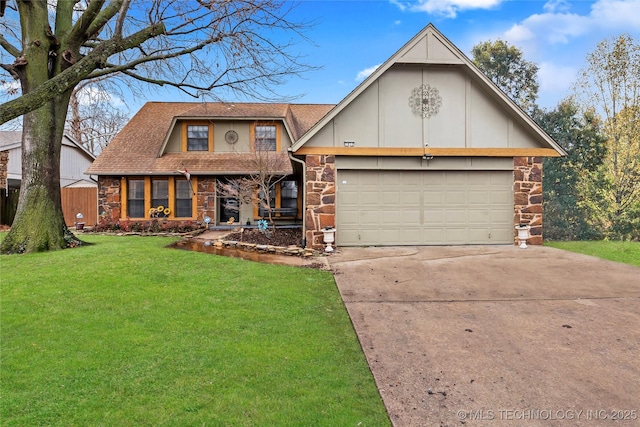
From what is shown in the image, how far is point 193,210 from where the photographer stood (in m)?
15.2

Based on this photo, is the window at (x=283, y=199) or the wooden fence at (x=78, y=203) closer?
the window at (x=283, y=199)

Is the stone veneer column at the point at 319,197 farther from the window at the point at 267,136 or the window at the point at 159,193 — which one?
the window at the point at 159,193

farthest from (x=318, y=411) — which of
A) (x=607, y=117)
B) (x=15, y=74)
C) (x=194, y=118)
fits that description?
(x=607, y=117)

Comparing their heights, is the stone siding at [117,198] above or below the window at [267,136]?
below

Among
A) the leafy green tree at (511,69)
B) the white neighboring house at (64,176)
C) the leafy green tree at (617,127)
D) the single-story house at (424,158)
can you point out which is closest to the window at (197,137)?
the white neighboring house at (64,176)

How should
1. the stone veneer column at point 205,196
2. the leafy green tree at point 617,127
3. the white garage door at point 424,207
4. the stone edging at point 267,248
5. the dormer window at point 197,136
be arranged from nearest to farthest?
the stone edging at point 267,248 < the white garage door at point 424,207 < the stone veneer column at point 205,196 < the dormer window at point 197,136 < the leafy green tree at point 617,127

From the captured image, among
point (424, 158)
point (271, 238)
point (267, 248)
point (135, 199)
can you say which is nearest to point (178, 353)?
point (267, 248)

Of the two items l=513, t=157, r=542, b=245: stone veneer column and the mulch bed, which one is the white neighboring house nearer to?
the mulch bed

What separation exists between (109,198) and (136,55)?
740cm

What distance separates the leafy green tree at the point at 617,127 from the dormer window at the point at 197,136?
20648mm

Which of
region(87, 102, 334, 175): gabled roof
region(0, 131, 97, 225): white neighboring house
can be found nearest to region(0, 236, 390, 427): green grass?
region(87, 102, 334, 175): gabled roof

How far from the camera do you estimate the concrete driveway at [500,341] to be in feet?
9.24

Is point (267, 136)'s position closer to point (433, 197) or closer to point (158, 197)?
point (158, 197)

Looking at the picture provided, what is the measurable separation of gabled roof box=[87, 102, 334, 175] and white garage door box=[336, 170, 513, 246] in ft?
19.8
